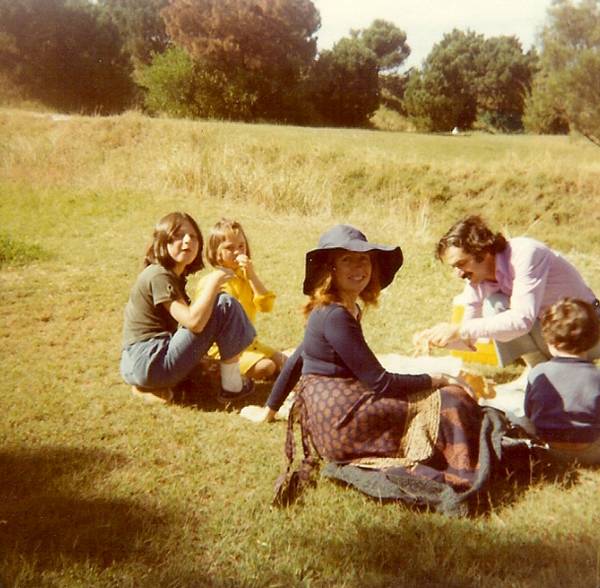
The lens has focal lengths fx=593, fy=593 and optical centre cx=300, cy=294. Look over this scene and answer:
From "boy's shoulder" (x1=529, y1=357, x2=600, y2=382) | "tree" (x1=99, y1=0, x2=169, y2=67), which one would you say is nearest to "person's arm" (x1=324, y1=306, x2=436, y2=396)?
"boy's shoulder" (x1=529, y1=357, x2=600, y2=382)

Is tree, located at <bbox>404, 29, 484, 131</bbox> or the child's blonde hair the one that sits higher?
tree, located at <bbox>404, 29, 484, 131</bbox>

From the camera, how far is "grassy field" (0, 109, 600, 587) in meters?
2.32

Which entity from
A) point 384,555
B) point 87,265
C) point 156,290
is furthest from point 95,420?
point 87,265

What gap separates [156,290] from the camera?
362 cm

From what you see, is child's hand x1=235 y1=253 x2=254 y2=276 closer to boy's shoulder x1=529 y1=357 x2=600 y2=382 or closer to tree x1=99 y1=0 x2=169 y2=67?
boy's shoulder x1=529 y1=357 x2=600 y2=382

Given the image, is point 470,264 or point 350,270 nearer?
point 350,270

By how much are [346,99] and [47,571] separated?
11.6 ft

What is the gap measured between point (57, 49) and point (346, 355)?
2779mm

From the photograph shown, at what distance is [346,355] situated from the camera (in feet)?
9.35

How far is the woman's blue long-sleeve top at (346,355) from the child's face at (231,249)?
149 centimetres

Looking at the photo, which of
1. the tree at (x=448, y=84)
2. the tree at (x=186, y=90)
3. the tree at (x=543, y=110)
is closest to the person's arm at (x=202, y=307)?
the tree at (x=448, y=84)

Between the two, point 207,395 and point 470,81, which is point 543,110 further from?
point 207,395

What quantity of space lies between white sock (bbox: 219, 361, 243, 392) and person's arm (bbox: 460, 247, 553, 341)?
1.47 m

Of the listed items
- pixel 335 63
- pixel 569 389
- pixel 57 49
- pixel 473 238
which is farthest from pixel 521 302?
pixel 57 49
